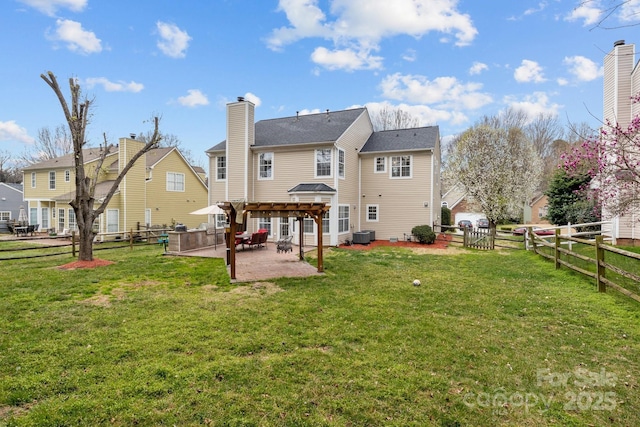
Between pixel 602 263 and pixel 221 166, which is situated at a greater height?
pixel 221 166

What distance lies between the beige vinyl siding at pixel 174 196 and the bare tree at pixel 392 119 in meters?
21.9

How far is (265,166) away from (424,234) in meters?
9.50

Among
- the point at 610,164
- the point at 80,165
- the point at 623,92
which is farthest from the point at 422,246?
the point at 80,165

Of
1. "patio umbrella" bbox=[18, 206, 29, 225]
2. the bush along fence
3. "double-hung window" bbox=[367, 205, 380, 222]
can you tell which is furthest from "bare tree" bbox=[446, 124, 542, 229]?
"patio umbrella" bbox=[18, 206, 29, 225]

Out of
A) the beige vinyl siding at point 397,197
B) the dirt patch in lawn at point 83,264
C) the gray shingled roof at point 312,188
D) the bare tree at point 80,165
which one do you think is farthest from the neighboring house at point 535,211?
the bare tree at point 80,165

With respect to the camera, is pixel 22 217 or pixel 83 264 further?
pixel 22 217

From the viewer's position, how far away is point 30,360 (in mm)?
4168

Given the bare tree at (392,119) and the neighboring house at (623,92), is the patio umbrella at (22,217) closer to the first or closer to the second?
the bare tree at (392,119)

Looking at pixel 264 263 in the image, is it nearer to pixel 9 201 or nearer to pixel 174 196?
pixel 174 196

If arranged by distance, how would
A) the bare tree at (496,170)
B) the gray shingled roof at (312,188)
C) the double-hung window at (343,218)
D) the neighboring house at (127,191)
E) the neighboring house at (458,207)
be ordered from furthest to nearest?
the neighboring house at (458,207) → the bare tree at (496,170) → the neighboring house at (127,191) → the double-hung window at (343,218) → the gray shingled roof at (312,188)

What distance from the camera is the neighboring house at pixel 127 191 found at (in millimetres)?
20141

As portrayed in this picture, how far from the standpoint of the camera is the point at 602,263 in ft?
23.3

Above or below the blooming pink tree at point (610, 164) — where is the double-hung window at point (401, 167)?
above

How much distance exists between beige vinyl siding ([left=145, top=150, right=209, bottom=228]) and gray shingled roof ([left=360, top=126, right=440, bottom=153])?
13932 mm
